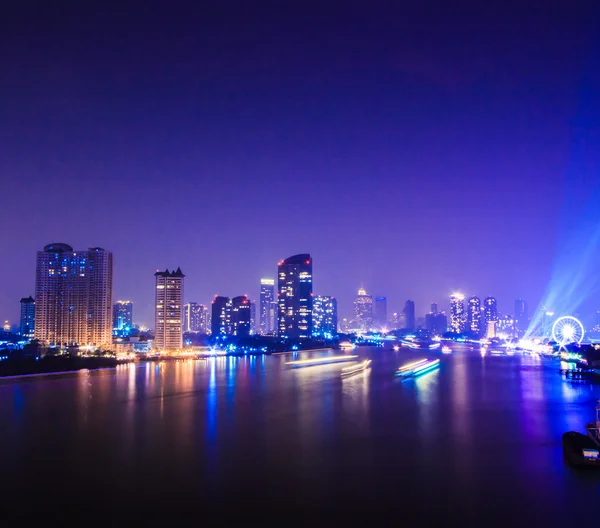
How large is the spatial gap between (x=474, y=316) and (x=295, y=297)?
118 feet

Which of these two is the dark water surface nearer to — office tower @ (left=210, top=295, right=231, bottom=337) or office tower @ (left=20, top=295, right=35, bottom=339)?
office tower @ (left=20, top=295, right=35, bottom=339)

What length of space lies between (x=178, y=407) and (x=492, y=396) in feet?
32.0

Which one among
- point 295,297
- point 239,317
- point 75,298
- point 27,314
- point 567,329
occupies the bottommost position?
point 567,329

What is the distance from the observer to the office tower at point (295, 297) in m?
64.0

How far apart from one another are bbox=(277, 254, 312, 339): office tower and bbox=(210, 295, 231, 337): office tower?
641 cm

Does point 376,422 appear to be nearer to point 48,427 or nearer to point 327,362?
point 48,427

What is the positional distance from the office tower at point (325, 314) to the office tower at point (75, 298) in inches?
1753

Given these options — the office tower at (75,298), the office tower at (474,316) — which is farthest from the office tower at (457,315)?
the office tower at (75,298)

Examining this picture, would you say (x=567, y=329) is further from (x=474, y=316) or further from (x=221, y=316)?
(x=474, y=316)

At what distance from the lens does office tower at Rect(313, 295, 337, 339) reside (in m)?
81.8

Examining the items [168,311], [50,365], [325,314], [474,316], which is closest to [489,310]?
[474,316]

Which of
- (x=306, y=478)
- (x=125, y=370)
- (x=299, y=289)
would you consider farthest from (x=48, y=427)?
(x=299, y=289)

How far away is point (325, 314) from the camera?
275 ft

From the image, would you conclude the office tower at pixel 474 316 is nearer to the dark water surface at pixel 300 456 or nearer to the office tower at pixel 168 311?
the office tower at pixel 168 311
